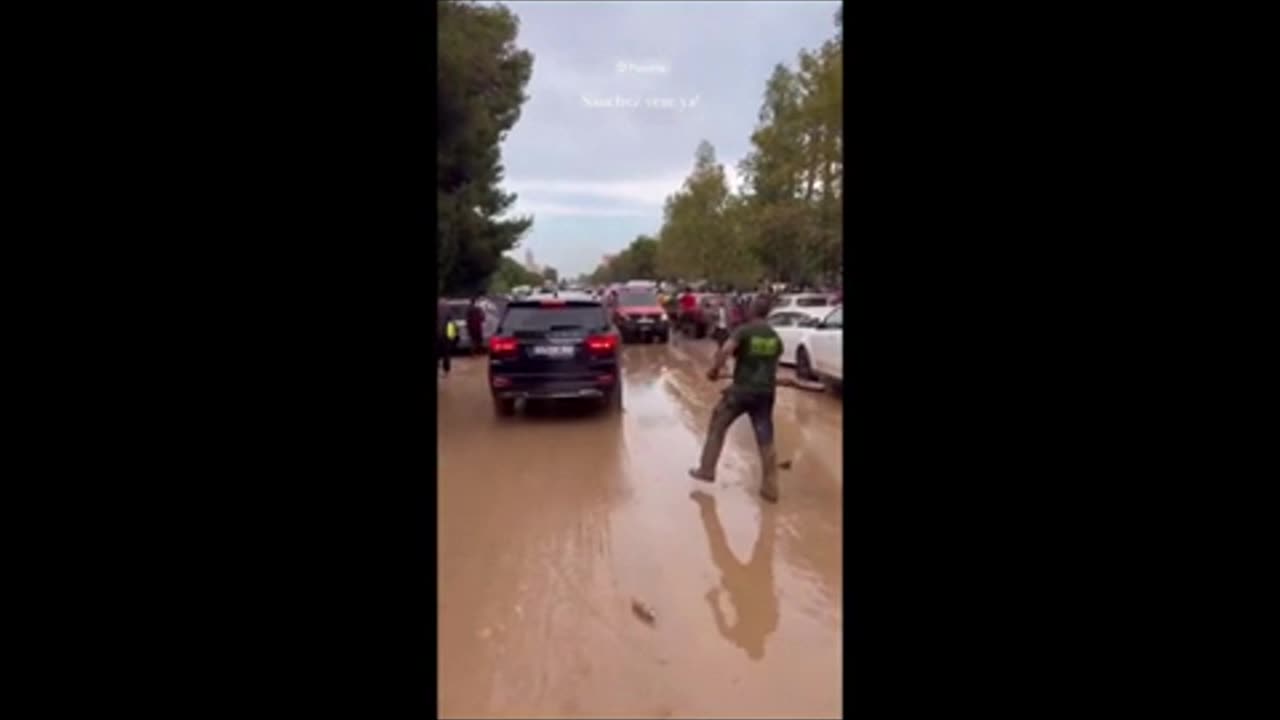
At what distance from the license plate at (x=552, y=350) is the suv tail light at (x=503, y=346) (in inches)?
9.6

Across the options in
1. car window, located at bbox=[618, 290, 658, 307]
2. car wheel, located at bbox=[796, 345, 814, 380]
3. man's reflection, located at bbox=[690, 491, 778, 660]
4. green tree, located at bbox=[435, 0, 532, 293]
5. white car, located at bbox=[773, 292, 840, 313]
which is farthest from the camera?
car window, located at bbox=[618, 290, 658, 307]

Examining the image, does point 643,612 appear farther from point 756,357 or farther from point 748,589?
point 756,357

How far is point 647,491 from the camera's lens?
636 cm

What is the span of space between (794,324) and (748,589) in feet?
30.3

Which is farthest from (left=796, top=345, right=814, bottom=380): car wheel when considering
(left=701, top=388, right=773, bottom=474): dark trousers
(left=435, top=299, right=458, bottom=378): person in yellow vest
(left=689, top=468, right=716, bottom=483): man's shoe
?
(left=435, top=299, right=458, bottom=378): person in yellow vest

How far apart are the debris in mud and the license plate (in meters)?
5.13

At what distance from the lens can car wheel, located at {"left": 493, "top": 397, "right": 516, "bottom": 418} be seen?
9.97 metres

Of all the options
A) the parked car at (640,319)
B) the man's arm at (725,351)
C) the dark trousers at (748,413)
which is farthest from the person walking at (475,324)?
the man's arm at (725,351)

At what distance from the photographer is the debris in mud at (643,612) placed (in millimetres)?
3865

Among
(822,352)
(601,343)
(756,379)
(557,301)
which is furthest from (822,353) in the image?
(756,379)

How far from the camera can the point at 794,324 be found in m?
13.1

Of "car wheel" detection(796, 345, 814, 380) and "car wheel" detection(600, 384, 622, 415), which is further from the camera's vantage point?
"car wheel" detection(796, 345, 814, 380)

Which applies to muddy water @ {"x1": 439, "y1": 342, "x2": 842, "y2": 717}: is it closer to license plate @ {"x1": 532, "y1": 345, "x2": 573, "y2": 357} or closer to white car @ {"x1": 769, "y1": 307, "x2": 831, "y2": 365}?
license plate @ {"x1": 532, "y1": 345, "x2": 573, "y2": 357}
